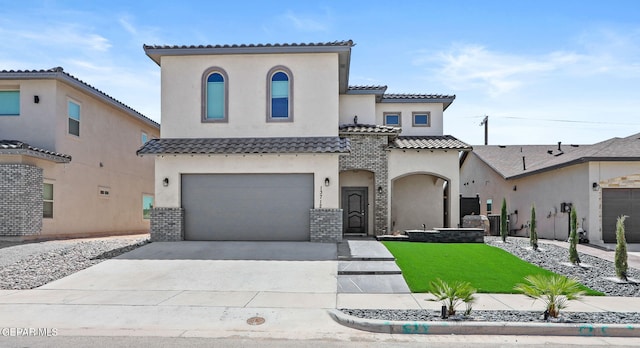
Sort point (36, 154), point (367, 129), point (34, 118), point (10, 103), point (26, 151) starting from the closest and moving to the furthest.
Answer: point (26, 151), point (36, 154), point (34, 118), point (10, 103), point (367, 129)

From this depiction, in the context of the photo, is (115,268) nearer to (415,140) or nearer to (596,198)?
(415,140)

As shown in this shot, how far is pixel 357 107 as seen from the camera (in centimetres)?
2027

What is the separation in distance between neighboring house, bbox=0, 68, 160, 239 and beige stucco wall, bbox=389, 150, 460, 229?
42.0 ft

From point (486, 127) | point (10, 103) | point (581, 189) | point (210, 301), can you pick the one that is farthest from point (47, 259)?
point (486, 127)

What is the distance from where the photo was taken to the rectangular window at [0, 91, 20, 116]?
18.2 meters

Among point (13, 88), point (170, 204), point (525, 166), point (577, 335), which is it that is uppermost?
point (13, 88)

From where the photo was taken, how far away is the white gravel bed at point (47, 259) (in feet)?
35.8

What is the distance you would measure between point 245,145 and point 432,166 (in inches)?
308

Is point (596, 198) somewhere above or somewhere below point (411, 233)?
above

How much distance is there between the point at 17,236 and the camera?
16203 mm

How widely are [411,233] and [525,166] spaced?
10363 mm

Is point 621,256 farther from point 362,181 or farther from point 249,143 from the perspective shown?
point 249,143

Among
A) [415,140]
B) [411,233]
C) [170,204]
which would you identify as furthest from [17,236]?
[415,140]

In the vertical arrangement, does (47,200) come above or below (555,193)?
below
